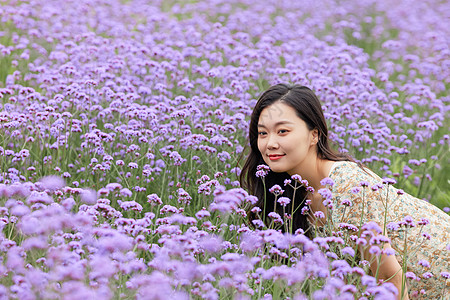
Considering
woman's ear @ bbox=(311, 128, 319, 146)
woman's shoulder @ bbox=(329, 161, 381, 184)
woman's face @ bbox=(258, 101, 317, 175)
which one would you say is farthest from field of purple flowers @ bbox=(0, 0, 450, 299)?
woman's ear @ bbox=(311, 128, 319, 146)

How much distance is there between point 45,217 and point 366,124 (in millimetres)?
3673

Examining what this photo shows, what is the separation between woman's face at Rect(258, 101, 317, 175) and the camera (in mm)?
4055

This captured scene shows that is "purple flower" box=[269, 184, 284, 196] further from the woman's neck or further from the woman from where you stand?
the woman's neck

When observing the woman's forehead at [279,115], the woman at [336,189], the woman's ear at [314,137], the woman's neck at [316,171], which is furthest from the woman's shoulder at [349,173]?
the woman's forehead at [279,115]

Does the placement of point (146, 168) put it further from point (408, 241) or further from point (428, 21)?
point (428, 21)

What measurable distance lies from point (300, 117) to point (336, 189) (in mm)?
539

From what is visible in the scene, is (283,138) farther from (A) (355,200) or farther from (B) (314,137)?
(A) (355,200)

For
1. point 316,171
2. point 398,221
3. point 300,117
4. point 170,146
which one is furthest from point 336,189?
point 170,146

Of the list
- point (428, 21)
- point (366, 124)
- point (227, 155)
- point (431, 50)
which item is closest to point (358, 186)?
point (227, 155)

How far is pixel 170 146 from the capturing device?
484cm

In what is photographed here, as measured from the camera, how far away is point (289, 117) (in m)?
4.14

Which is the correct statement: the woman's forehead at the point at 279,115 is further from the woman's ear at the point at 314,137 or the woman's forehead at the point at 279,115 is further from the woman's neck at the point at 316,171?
the woman's neck at the point at 316,171

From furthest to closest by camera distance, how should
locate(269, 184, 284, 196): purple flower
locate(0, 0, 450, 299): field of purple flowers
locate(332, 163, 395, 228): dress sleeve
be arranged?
locate(332, 163, 395, 228): dress sleeve, locate(269, 184, 284, 196): purple flower, locate(0, 0, 450, 299): field of purple flowers

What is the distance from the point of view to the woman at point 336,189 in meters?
3.95
